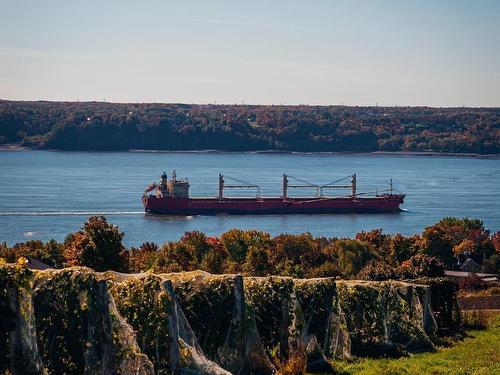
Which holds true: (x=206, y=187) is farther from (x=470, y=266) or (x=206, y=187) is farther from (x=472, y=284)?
(x=472, y=284)

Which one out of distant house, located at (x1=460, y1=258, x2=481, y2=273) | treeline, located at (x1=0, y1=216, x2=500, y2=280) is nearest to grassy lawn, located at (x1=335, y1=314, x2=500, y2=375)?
treeline, located at (x1=0, y1=216, x2=500, y2=280)

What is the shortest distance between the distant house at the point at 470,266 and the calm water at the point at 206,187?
23.9 metres

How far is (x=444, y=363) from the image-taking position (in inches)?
536

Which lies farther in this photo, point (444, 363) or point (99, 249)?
point (99, 249)

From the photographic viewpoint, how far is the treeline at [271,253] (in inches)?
961

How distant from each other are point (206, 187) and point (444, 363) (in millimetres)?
95627

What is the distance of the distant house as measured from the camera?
4247 centimetres

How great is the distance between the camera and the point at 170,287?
11.5 metres

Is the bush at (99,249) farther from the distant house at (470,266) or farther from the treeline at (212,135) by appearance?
the treeline at (212,135)

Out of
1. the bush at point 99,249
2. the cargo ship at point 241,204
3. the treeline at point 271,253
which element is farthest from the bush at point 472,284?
the cargo ship at point 241,204

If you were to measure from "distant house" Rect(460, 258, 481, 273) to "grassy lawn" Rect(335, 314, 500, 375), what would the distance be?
27.7 metres

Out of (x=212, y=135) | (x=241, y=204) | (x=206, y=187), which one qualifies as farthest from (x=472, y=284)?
(x=212, y=135)

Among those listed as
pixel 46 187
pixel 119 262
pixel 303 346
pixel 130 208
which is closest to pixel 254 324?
pixel 303 346

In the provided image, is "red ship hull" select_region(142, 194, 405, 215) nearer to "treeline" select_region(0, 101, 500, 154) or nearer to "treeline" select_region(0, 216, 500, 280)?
"treeline" select_region(0, 216, 500, 280)
